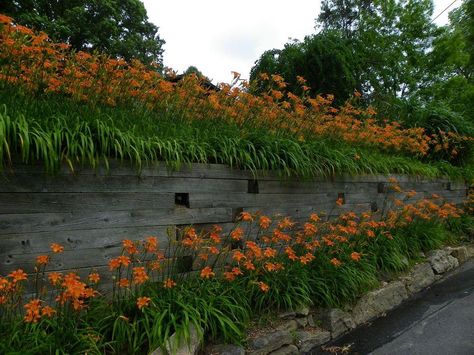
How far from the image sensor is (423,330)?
3381mm

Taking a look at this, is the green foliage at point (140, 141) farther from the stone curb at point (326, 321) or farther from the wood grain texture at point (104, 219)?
the stone curb at point (326, 321)

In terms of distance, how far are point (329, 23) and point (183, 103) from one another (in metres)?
23.5

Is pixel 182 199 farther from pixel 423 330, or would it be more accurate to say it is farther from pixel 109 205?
pixel 423 330

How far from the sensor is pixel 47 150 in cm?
235

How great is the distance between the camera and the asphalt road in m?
3.04

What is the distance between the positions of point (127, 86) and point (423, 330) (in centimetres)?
346

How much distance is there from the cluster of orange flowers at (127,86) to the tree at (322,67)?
614 cm

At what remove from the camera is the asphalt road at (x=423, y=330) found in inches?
120

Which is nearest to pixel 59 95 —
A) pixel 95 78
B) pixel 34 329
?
pixel 95 78

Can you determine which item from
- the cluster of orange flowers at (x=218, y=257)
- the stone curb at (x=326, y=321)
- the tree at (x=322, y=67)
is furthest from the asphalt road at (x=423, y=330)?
the tree at (x=322, y=67)

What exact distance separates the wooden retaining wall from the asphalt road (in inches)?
53.1

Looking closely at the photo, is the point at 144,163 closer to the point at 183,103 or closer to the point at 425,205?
the point at 183,103

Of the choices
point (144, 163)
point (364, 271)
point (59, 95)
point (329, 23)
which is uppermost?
point (329, 23)

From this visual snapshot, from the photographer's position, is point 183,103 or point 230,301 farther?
point 183,103
